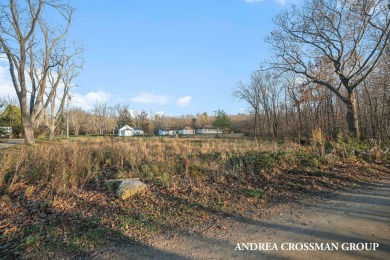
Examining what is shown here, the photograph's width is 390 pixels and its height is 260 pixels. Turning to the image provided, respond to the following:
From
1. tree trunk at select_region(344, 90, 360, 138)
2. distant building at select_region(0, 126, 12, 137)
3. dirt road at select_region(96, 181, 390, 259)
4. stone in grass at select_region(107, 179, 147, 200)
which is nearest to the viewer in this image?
dirt road at select_region(96, 181, 390, 259)

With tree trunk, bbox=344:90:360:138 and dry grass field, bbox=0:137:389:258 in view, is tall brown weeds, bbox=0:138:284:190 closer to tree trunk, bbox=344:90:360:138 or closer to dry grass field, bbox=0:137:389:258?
dry grass field, bbox=0:137:389:258

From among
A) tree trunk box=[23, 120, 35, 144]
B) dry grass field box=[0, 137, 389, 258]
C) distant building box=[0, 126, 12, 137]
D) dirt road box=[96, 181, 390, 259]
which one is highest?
distant building box=[0, 126, 12, 137]

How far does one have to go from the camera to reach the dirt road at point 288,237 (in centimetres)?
345

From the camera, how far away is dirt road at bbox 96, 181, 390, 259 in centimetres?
345

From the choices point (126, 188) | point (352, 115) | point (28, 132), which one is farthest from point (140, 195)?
point (28, 132)

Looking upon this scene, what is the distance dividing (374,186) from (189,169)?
5.75 m

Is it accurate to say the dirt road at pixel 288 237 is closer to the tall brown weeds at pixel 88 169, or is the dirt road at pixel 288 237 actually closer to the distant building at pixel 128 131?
the tall brown weeds at pixel 88 169

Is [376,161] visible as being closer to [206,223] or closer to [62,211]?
[206,223]

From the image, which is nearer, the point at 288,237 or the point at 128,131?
the point at 288,237

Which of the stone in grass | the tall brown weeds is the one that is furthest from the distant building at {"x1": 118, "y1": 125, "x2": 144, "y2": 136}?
the stone in grass

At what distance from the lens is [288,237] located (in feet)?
12.8

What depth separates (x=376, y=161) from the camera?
10.5 metres

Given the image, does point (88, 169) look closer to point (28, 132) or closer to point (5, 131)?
point (28, 132)

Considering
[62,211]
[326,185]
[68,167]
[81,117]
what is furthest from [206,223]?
[81,117]
